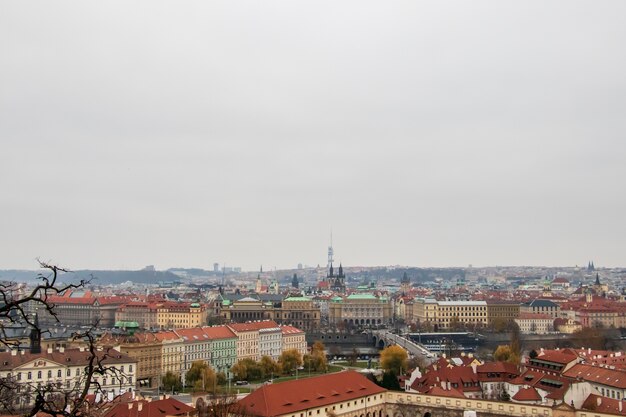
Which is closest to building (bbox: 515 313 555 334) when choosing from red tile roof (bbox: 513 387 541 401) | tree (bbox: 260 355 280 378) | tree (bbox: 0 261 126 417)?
tree (bbox: 260 355 280 378)

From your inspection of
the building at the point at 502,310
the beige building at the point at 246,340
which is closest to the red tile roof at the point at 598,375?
the beige building at the point at 246,340

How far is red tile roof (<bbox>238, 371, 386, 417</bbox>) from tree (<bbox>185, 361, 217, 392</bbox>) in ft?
47.7

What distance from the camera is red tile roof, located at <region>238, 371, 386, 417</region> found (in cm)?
3844

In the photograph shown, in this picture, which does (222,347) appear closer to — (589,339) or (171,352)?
(171,352)

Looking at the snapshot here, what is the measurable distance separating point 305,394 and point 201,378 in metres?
22.9

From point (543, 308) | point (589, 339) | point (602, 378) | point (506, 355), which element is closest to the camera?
point (602, 378)

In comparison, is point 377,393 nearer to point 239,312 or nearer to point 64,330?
point 64,330

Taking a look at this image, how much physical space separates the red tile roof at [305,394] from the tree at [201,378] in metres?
14.5

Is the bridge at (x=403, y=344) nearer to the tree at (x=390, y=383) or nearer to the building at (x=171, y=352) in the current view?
the tree at (x=390, y=383)

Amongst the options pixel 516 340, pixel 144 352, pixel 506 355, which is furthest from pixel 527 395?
pixel 516 340

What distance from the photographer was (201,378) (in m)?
62.0

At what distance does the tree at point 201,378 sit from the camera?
193 ft

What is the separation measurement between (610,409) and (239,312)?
8874cm

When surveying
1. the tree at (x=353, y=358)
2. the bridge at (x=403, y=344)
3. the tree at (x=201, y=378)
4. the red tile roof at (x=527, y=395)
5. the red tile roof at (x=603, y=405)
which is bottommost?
the tree at (x=353, y=358)
